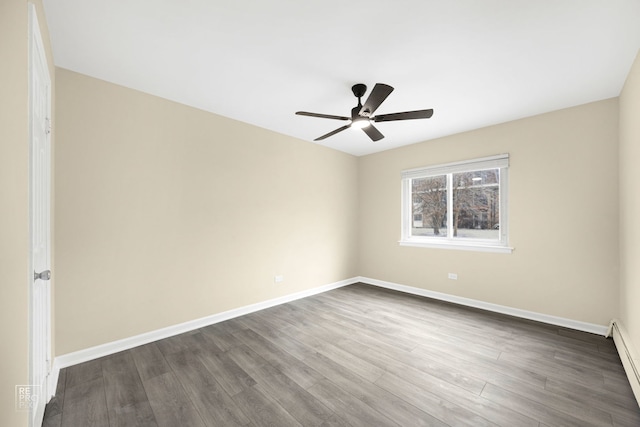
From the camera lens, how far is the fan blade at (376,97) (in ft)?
6.49

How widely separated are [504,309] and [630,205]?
1799 mm

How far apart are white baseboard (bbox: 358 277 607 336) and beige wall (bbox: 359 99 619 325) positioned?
64 mm

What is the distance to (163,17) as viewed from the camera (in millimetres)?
1714

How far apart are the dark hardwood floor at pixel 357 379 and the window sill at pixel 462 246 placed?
931mm

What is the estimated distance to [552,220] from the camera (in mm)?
3127

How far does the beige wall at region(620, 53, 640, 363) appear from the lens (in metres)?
2.14

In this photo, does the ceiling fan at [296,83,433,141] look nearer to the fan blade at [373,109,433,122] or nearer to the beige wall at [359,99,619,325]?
the fan blade at [373,109,433,122]

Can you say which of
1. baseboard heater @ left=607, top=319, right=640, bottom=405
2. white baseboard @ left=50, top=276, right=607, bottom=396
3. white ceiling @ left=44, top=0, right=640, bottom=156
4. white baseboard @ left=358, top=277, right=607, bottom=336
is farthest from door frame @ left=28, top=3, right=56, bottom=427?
white baseboard @ left=358, top=277, right=607, bottom=336

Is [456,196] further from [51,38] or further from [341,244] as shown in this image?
[51,38]

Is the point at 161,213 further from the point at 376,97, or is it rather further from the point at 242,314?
the point at 376,97

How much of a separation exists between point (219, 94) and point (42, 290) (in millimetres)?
2206

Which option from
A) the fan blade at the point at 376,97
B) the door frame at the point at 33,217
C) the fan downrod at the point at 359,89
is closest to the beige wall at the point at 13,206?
the door frame at the point at 33,217

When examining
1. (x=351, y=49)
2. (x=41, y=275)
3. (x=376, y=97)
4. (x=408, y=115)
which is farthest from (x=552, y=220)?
(x=41, y=275)

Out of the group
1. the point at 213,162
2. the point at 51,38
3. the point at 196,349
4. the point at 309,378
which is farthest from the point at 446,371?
the point at 51,38
